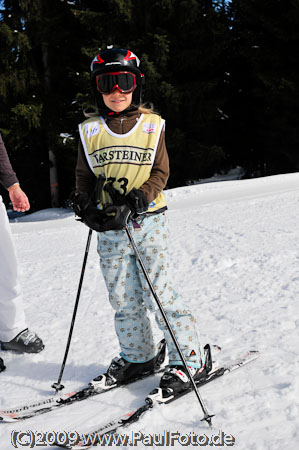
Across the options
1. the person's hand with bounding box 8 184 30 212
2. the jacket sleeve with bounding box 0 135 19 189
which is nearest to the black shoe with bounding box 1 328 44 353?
A: the person's hand with bounding box 8 184 30 212

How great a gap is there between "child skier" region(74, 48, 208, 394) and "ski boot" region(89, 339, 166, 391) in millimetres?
218

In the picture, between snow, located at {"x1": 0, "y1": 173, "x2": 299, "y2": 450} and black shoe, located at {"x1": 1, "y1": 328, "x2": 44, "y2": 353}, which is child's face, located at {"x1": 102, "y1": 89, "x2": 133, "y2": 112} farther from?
black shoe, located at {"x1": 1, "y1": 328, "x2": 44, "y2": 353}

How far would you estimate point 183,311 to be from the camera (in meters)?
2.53

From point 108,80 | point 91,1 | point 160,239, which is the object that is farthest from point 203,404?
point 91,1

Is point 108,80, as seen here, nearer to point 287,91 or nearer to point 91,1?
point 287,91

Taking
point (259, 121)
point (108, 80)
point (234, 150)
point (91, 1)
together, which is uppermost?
point (91, 1)

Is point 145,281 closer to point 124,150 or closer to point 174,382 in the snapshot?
point 174,382

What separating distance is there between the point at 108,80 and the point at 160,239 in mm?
884

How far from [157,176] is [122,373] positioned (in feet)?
3.76

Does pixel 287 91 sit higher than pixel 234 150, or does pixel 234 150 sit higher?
pixel 287 91

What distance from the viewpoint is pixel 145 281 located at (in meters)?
2.48

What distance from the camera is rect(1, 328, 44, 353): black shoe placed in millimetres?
3172

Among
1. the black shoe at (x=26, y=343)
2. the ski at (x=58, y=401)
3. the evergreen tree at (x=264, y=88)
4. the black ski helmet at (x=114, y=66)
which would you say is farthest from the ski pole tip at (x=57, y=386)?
the evergreen tree at (x=264, y=88)

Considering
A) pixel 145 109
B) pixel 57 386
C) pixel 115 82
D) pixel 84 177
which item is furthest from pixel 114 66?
pixel 57 386
